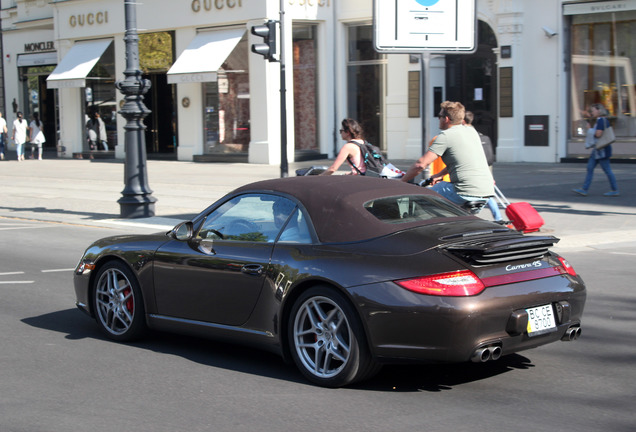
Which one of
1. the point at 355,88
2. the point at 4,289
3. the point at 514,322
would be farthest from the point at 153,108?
the point at 514,322

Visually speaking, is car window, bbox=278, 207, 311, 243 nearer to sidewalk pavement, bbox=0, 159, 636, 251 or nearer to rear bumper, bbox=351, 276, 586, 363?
rear bumper, bbox=351, 276, 586, 363

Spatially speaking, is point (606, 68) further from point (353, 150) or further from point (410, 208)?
point (410, 208)

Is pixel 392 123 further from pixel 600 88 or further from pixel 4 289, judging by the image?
pixel 4 289

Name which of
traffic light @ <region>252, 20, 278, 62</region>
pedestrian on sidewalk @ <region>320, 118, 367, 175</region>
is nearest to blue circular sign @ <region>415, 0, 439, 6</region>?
pedestrian on sidewalk @ <region>320, 118, 367, 175</region>

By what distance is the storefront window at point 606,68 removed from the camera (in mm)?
23781

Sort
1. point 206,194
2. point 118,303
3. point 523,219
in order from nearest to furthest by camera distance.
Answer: point 118,303, point 523,219, point 206,194

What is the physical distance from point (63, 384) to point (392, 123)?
908 inches

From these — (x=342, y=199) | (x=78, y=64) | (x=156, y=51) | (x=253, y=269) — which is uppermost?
(x=156, y=51)

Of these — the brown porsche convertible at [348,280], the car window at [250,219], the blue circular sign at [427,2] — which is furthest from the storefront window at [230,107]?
the car window at [250,219]

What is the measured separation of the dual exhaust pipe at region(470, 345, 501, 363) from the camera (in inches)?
202

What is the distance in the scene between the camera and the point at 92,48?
34.1 metres

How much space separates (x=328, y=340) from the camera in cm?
550

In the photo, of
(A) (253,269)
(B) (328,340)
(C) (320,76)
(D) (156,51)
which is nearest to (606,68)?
(C) (320,76)

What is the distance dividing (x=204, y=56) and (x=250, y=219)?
77.9ft
